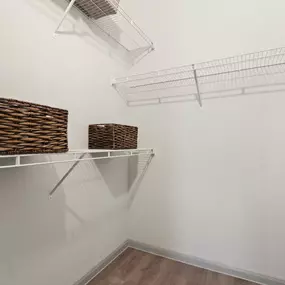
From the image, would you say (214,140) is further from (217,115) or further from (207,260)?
(207,260)

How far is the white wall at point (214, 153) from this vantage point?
4.89ft

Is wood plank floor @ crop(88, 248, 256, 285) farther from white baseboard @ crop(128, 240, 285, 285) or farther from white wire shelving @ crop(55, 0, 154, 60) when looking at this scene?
white wire shelving @ crop(55, 0, 154, 60)

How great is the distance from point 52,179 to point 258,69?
158cm

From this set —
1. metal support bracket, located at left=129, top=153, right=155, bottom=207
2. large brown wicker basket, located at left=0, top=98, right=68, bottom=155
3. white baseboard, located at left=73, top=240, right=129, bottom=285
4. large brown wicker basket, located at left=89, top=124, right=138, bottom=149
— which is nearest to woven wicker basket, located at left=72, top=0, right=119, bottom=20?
large brown wicker basket, located at left=89, top=124, right=138, bottom=149

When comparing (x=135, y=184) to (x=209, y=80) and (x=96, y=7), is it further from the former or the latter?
(x=96, y=7)

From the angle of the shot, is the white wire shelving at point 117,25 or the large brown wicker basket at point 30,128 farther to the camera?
the white wire shelving at point 117,25

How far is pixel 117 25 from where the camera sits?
6.14 ft

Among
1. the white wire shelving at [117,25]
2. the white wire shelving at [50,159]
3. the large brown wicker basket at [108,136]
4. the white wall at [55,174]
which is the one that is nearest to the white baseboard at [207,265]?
the white wall at [55,174]

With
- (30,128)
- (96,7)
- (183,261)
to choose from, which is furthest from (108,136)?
(183,261)

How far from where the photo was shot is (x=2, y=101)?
0.73 meters

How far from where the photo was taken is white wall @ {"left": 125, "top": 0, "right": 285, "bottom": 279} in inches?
58.7

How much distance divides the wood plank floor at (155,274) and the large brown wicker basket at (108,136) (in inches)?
37.8

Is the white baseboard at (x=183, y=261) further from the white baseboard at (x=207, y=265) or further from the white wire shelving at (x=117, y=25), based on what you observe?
the white wire shelving at (x=117, y=25)

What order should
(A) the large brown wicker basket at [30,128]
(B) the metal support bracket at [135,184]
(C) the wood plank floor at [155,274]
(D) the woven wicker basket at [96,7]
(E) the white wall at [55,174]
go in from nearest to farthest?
(A) the large brown wicker basket at [30,128] < (E) the white wall at [55,174] < (D) the woven wicker basket at [96,7] < (C) the wood plank floor at [155,274] < (B) the metal support bracket at [135,184]
